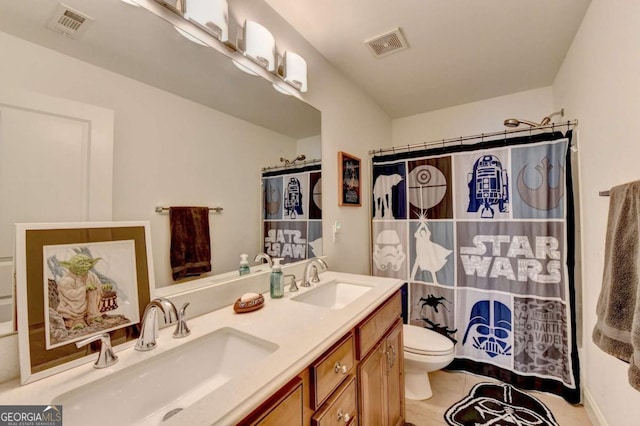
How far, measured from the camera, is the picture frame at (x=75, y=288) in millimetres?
637

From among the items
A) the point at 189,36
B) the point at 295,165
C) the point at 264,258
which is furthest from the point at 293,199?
the point at 189,36

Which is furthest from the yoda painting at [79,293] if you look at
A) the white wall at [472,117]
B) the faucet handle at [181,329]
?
the white wall at [472,117]

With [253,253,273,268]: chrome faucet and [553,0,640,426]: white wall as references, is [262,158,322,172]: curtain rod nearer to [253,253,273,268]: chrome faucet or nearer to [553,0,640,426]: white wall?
[253,253,273,268]: chrome faucet

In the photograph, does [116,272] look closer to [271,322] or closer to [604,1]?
[271,322]

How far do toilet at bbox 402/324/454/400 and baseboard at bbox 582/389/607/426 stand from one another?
78 cm

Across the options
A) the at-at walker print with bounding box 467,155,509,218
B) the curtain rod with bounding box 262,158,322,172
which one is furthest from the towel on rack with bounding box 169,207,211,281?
the at-at walker print with bounding box 467,155,509,218

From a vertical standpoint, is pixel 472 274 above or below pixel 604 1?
below

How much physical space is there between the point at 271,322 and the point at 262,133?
0.95 m

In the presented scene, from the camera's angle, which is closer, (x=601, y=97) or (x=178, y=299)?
(x=178, y=299)

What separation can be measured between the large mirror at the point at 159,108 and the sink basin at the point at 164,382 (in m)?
0.26

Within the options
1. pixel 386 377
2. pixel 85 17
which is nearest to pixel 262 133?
pixel 85 17

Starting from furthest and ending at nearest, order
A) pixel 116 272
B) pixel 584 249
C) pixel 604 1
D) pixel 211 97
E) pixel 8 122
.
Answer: pixel 584 249, pixel 604 1, pixel 211 97, pixel 116 272, pixel 8 122

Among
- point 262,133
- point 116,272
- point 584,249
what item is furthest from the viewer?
point 584,249

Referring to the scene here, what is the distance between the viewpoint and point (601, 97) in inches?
53.2
